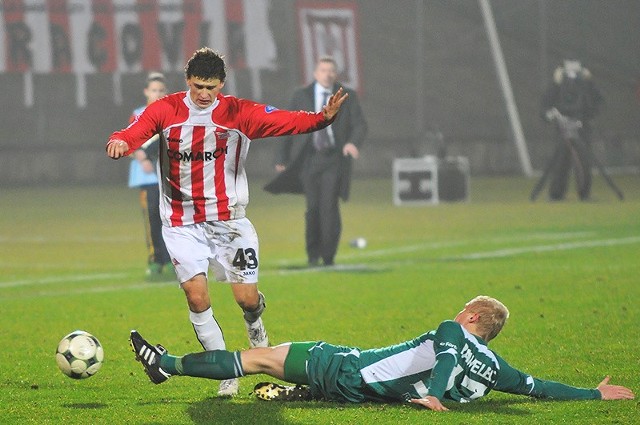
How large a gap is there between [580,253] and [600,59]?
26985mm

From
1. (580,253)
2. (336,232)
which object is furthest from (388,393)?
(580,253)

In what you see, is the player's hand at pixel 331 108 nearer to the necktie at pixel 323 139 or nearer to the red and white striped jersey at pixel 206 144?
the red and white striped jersey at pixel 206 144

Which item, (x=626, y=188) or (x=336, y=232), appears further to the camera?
(x=626, y=188)

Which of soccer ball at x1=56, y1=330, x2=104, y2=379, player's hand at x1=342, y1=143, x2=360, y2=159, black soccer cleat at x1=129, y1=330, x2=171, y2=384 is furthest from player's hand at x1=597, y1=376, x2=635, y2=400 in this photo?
player's hand at x1=342, y1=143, x2=360, y2=159

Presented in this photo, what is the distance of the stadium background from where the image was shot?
3328cm

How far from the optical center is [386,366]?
7.86 m

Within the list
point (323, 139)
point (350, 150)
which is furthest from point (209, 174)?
point (323, 139)

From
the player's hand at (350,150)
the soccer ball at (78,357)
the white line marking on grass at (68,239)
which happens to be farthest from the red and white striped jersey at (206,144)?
the white line marking on grass at (68,239)

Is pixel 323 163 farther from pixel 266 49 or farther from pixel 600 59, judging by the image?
pixel 600 59

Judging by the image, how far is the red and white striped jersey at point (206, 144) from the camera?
8.48 m

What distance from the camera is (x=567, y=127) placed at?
26250 mm

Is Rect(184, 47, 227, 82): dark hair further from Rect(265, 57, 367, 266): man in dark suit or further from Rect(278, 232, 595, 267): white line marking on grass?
Rect(278, 232, 595, 267): white line marking on grass

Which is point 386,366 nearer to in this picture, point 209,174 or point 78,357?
point 209,174

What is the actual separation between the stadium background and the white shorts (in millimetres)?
20687
